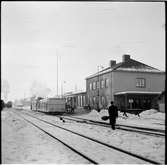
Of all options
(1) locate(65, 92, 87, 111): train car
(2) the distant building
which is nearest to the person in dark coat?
(2) the distant building

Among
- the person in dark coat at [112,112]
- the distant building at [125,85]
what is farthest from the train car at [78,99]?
the person in dark coat at [112,112]

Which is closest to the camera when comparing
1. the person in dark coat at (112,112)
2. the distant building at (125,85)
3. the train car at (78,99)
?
the distant building at (125,85)

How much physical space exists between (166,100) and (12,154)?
4170 mm

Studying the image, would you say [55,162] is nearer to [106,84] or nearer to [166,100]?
[166,100]

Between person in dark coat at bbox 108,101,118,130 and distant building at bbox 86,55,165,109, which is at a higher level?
distant building at bbox 86,55,165,109

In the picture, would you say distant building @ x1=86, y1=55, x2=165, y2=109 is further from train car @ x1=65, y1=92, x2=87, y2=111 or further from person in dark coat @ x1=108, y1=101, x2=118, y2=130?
train car @ x1=65, y1=92, x2=87, y2=111

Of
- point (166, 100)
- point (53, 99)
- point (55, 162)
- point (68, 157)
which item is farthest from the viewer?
point (53, 99)

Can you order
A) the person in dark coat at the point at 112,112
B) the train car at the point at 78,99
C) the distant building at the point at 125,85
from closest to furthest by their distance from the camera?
the distant building at the point at 125,85
the person in dark coat at the point at 112,112
the train car at the point at 78,99

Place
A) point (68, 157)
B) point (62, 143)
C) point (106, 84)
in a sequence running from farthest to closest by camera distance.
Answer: point (106, 84) → point (62, 143) → point (68, 157)

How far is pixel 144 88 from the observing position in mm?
10289

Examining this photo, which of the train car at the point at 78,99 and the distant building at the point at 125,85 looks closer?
the distant building at the point at 125,85

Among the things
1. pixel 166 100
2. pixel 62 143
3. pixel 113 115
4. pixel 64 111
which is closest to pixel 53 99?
pixel 64 111

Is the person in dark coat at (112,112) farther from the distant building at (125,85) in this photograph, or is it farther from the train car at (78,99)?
the train car at (78,99)

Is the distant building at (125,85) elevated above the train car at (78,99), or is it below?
above
